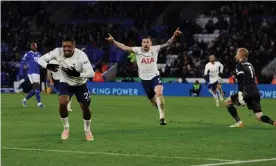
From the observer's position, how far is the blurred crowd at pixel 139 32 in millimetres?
46475

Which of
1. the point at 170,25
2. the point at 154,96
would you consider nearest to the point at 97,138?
the point at 154,96

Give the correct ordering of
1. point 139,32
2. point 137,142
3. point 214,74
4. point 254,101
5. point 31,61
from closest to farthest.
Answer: point 137,142, point 254,101, point 31,61, point 214,74, point 139,32

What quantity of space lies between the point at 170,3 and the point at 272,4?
940cm

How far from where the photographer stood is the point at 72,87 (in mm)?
15883

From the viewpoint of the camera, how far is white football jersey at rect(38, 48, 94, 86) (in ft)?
51.0

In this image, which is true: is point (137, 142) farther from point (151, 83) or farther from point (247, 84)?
point (151, 83)

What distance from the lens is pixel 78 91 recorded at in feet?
52.1

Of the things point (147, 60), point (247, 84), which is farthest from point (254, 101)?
point (147, 60)

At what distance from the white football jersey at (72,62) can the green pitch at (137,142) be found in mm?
1362

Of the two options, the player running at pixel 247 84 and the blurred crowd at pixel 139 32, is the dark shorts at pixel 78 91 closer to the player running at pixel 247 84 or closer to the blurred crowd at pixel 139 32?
the player running at pixel 247 84

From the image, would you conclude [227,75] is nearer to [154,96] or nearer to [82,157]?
[154,96]

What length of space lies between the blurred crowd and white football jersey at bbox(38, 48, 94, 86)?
30.2 metres

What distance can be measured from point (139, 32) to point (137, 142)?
3705 cm

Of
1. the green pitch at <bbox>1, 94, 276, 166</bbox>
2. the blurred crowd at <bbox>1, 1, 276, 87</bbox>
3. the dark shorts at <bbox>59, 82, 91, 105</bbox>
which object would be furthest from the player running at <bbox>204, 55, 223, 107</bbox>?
the dark shorts at <bbox>59, 82, 91, 105</bbox>
